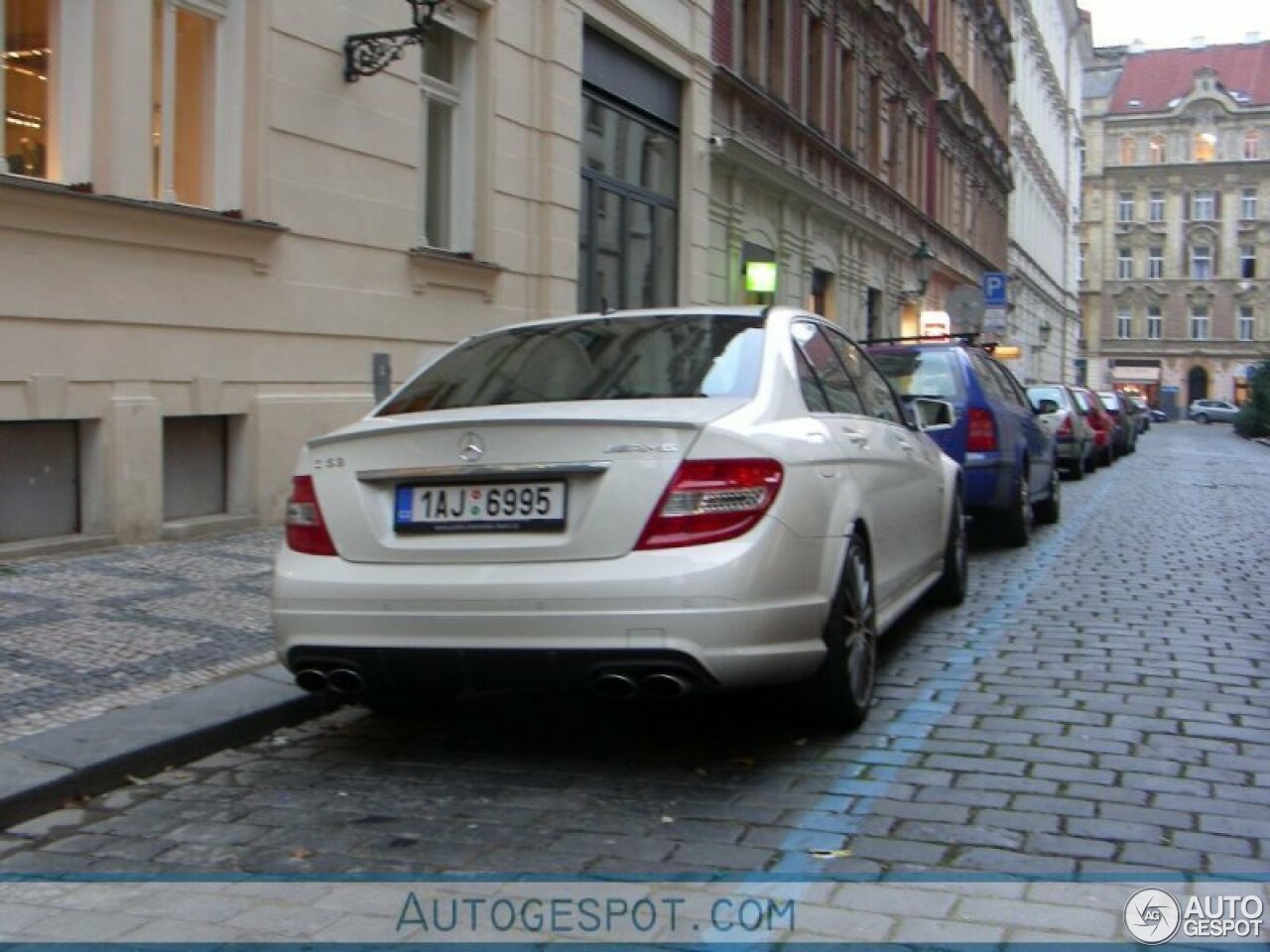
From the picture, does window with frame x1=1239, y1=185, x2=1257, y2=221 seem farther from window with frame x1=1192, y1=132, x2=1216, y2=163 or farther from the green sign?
the green sign

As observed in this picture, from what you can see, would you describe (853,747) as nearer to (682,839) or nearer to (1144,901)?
(682,839)

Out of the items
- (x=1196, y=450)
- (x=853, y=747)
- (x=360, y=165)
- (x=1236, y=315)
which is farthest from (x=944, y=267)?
(x=1236, y=315)

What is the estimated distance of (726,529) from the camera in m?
4.32

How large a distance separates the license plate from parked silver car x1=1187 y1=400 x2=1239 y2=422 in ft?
259

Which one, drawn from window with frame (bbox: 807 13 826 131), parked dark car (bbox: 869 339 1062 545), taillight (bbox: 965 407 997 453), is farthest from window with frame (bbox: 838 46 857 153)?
taillight (bbox: 965 407 997 453)

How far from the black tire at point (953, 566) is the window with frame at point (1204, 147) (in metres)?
90.3

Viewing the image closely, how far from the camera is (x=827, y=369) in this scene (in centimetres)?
580

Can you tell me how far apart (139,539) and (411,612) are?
199 inches

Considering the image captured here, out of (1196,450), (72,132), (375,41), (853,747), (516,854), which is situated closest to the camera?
(516,854)

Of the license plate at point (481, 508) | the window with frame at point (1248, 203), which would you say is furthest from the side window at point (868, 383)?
the window with frame at point (1248, 203)

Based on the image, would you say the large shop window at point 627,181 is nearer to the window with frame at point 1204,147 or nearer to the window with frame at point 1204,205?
the window with frame at point 1204,205

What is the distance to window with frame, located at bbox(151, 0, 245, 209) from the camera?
933 centimetres

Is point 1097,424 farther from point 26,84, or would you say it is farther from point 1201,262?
point 1201,262

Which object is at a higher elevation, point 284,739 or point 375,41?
point 375,41
